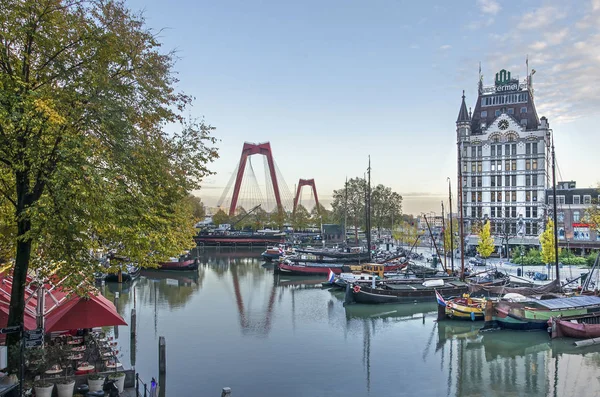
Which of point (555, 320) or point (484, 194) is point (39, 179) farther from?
point (484, 194)

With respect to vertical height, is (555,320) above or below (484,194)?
below

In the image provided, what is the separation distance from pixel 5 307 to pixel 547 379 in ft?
66.9

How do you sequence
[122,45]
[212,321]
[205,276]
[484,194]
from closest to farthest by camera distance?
[122,45] → [212,321] → [205,276] → [484,194]

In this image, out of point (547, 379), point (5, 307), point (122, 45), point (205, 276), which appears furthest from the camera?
point (205, 276)

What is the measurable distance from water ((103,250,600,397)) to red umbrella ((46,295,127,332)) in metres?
4.31

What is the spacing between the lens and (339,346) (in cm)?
2467

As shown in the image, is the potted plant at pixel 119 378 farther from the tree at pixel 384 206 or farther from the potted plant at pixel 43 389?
the tree at pixel 384 206

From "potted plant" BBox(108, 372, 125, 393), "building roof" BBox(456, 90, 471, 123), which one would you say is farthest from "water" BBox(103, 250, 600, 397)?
"building roof" BBox(456, 90, 471, 123)

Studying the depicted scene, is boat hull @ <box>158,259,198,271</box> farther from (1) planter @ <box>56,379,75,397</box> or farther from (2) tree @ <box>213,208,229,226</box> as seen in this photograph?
(2) tree @ <box>213,208,229,226</box>

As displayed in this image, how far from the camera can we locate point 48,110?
10.1 meters

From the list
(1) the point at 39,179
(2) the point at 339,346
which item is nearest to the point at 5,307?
(1) the point at 39,179

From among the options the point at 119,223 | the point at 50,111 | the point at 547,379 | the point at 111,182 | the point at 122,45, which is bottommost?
the point at 547,379

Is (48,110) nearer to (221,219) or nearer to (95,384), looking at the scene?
(95,384)

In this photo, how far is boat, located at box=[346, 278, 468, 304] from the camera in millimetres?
35225
